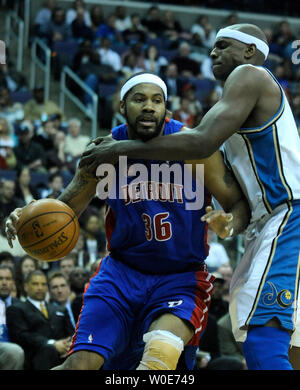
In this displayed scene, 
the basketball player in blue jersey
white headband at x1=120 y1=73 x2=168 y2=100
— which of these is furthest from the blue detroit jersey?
white headband at x1=120 y1=73 x2=168 y2=100

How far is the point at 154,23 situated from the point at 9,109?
5.51m

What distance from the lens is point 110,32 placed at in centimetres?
1538

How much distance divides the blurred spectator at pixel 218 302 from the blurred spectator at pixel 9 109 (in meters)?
4.63

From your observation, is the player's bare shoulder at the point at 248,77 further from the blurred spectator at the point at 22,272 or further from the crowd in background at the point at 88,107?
the blurred spectator at the point at 22,272

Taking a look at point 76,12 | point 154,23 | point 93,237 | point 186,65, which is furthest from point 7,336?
point 154,23

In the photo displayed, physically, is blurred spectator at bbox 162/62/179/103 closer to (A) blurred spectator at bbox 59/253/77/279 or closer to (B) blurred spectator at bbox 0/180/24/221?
(B) blurred spectator at bbox 0/180/24/221

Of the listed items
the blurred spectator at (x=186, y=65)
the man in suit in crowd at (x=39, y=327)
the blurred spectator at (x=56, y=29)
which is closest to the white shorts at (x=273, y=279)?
the man in suit in crowd at (x=39, y=327)

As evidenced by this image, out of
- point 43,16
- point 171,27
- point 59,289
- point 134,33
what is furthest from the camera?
point 171,27

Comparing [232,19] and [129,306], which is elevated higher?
[232,19]

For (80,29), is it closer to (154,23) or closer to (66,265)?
(154,23)

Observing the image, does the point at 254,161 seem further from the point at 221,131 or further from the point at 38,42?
the point at 38,42

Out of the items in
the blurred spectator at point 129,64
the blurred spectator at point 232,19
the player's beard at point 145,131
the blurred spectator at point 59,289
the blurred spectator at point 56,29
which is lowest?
the blurred spectator at point 59,289

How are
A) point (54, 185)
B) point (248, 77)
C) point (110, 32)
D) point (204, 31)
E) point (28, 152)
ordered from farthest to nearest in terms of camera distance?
point (204, 31) → point (110, 32) → point (28, 152) → point (54, 185) → point (248, 77)

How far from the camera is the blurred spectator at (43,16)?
14516 millimetres
